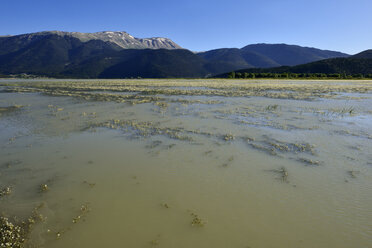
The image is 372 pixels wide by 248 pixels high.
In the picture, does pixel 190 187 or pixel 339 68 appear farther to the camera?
pixel 339 68

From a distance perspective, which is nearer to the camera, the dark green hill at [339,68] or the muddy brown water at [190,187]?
the muddy brown water at [190,187]

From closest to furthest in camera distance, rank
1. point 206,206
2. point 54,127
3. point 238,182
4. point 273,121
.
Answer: point 206,206
point 238,182
point 54,127
point 273,121

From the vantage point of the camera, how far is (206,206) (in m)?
6.71

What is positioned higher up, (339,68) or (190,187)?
(339,68)

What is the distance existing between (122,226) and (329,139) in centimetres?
1415

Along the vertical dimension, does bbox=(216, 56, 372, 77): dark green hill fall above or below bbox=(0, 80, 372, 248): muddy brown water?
above

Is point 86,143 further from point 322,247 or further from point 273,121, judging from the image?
point 273,121

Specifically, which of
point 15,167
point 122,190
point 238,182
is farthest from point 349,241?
point 15,167

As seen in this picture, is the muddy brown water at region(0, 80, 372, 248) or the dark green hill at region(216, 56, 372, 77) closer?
the muddy brown water at region(0, 80, 372, 248)

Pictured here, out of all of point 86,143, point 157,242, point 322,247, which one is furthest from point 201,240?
point 86,143

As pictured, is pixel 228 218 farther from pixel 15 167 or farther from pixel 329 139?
pixel 329 139

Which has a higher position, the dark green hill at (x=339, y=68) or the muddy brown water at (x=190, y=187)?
the dark green hill at (x=339, y=68)

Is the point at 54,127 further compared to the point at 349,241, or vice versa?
the point at 54,127

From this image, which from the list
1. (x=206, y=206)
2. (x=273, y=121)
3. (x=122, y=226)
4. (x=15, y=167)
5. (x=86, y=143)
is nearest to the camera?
(x=122, y=226)
